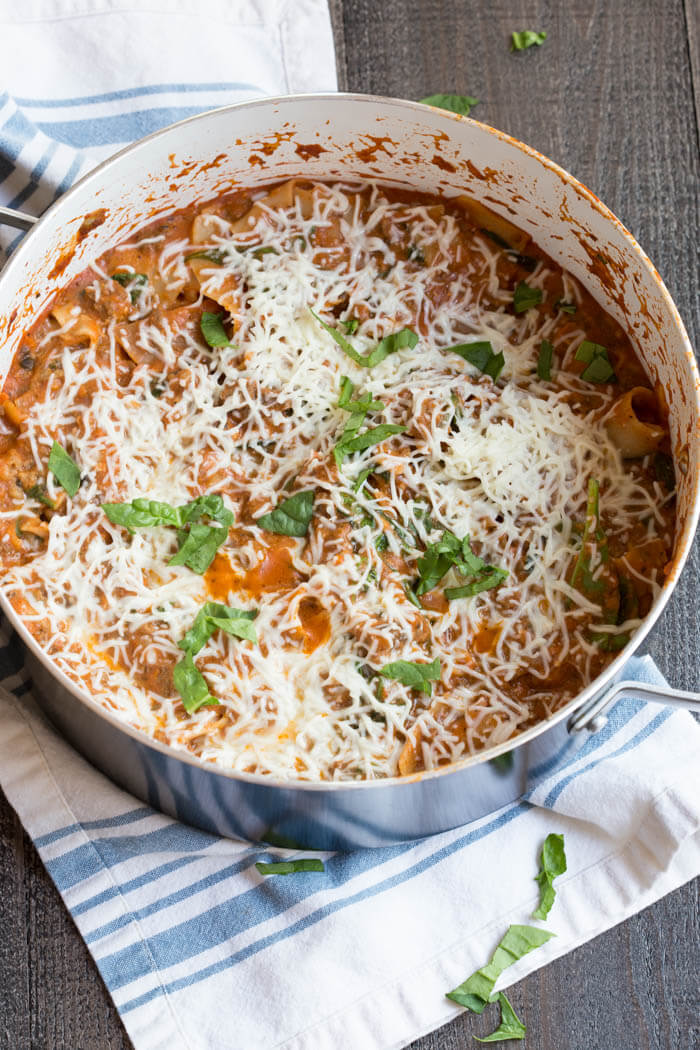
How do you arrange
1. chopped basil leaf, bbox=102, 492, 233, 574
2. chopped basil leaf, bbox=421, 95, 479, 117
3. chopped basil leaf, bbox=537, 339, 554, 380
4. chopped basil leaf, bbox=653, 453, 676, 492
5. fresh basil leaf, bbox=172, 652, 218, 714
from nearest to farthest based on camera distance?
1. fresh basil leaf, bbox=172, 652, 218, 714
2. chopped basil leaf, bbox=102, 492, 233, 574
3. chopped basil leaf, bbox=653, 453, 676, 492
4. chopped basil leaf, bbox=537, 339, 554, 380
5. chopped basil leaf, bbox=421, 95, 479, 117

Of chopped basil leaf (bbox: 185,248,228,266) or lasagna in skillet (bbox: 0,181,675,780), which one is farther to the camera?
chopped basil leaf (bbox: 185,248,228,266)

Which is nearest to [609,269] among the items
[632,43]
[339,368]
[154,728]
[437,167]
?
[437,167]

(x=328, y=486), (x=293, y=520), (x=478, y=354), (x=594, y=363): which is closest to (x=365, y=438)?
(x=328, y=486)

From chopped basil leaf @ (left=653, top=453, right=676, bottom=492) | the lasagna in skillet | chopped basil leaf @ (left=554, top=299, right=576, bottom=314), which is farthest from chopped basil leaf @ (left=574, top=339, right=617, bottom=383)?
chopped basil leaf @ (left=653, top=453, right=676, bottom=492)

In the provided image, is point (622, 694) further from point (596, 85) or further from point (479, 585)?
point (596, 85)

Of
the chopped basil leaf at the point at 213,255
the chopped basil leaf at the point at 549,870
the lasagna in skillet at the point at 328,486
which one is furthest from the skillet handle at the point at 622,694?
the chopped basil leaf at the point at 213,255

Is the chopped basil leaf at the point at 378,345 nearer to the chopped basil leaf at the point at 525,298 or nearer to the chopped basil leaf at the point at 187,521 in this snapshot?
the chopped basil leaf at the point at 525,298

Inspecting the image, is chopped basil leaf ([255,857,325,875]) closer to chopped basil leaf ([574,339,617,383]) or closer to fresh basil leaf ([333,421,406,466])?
fresh basil leaf ([333,421,406,466])
